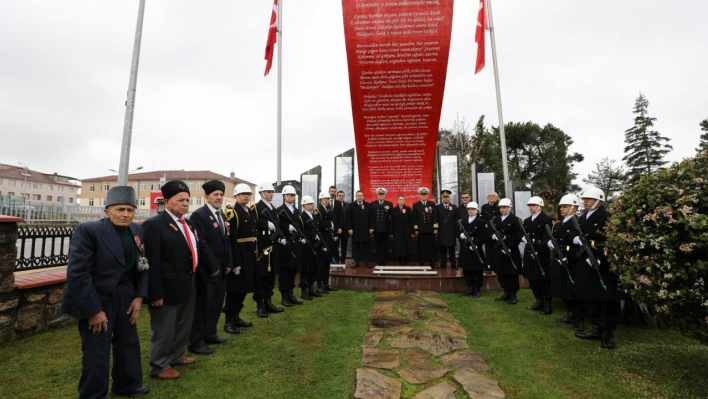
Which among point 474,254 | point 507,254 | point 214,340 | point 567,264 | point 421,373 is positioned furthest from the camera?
point 474,254

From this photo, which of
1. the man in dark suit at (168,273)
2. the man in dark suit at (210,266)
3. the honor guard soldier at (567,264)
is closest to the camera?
the man in dark suit at (168,273)

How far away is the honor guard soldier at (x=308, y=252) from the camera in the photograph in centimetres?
655

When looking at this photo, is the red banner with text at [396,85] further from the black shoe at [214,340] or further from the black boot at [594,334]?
the black shoe at [214,340]

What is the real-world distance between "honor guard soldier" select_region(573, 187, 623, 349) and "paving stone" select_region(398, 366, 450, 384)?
2.17 metres

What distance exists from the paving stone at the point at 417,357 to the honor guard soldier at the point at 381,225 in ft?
16.0

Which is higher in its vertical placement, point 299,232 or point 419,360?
point 299,232

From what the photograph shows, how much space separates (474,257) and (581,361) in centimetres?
302

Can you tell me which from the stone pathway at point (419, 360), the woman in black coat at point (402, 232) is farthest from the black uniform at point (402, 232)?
the stone pathway at point (419, 360)

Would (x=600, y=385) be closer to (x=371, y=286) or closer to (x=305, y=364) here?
(x=305, y=364)

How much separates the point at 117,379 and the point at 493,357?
356 cm

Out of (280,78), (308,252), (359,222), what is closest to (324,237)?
(308,252)

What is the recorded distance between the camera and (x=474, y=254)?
6.75m

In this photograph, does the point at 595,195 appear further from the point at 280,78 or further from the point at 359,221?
the point at 280,78

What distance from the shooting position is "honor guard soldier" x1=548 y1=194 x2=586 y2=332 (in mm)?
4734
